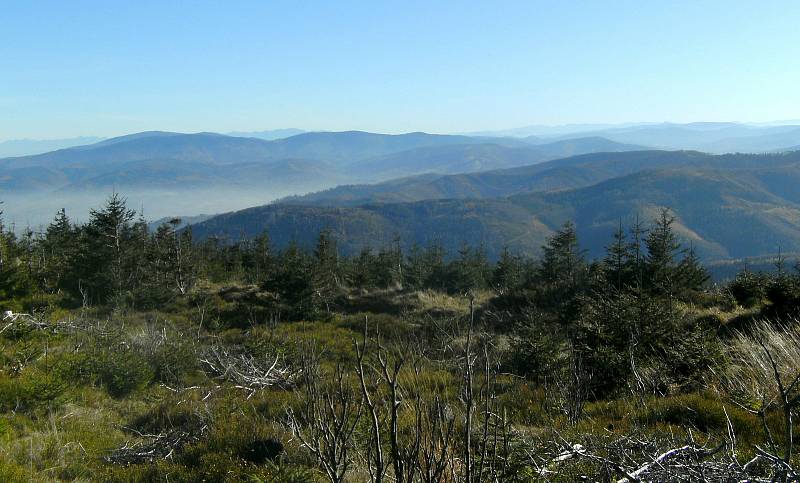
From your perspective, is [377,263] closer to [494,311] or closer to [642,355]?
[494,311]

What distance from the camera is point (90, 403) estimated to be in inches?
276

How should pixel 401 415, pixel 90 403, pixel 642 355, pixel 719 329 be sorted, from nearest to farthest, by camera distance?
pixel 401 415
pixel 642 355
pixel 90 403
pixel 719 329

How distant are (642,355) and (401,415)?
3.44 meters

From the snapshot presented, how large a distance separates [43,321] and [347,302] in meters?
8.65

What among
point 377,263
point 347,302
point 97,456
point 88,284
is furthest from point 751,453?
point 377,263

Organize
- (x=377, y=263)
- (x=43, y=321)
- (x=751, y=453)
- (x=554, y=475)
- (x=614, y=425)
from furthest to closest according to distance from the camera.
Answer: (x=377, y=263), (x=43, y=321), (x=614, y=425), (x=751, y=453), (x=554, y=475)

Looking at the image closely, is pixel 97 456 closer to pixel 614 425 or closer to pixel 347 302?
pixel 614 425

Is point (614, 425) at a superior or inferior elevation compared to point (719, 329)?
superior

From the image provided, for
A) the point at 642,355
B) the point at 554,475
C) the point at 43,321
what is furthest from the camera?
the point at 43,321

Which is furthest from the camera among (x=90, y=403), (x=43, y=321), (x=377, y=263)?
(x=377, y=263)

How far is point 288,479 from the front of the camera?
334 centimetres

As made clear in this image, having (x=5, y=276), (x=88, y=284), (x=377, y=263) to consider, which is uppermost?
(x=5, y=276)

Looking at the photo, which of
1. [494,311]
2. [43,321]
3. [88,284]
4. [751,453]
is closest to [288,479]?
[751,453]

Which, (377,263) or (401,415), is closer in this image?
(401,415)
